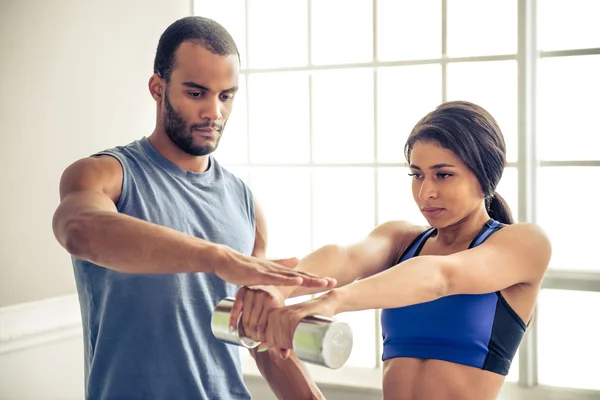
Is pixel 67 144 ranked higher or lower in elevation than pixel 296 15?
lower

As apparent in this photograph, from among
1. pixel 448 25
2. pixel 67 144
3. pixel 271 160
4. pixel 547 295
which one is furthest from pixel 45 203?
pixel 547 295

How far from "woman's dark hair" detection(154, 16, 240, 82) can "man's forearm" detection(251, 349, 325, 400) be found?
0.67 meters

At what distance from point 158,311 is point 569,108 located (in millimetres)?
1661

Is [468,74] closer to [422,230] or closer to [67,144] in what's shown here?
[422,230]

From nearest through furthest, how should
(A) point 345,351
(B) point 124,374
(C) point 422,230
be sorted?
(A) point 345,351 → (B) point 124,374 → (C) point 422,230

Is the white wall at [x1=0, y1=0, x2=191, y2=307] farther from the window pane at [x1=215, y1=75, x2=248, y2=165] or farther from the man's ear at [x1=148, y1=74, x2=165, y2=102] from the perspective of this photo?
the man's ear at [x1=148, y1=74, x2=165, y2=102]

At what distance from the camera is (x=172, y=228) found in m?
1.51

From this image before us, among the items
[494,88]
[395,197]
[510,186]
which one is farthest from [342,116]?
[510,186]

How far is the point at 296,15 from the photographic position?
9.89ft

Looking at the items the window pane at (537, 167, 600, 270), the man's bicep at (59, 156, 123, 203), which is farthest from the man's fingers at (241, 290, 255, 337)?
the window pane at (537, 167, 600, 270)

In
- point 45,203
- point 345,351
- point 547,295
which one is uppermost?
point 45,203

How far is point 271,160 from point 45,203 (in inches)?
39.4

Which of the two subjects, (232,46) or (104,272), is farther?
(232,46)

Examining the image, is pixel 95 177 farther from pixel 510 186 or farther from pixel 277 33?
pixel 277 33
